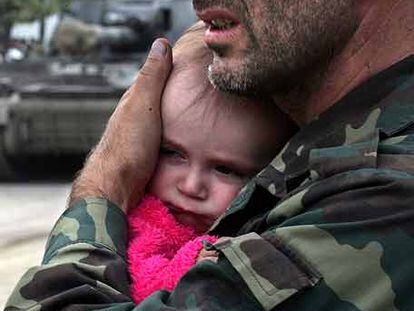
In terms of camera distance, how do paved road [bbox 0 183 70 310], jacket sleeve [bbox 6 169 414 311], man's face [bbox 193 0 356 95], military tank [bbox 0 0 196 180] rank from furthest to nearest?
military tank [bbox 0 0 196 180] → paved road [bbox 0 183 70 310] → man's face [bbox 193 0 356 95] → jacket sleeve [bbox 6 169 414 311]

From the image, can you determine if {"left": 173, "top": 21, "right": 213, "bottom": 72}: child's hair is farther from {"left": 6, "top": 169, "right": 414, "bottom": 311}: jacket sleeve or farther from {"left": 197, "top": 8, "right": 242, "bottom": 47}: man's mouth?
{"left": 6, "top": 169, "right": 414, "bottom": 311}: jacket sleeve

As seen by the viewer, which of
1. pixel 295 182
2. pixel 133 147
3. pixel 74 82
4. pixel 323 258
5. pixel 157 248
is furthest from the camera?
pixel 74 82

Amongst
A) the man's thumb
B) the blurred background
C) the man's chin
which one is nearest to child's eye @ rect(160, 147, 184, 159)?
the man's thumb

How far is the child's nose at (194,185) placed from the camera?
1809mm

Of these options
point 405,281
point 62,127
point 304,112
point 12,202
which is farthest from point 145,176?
point 62,127

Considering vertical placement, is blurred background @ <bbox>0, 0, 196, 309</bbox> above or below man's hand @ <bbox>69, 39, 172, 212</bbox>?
below

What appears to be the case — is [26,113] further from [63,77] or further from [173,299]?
[173,299]

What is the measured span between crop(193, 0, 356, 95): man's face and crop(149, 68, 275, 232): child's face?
5.9 inches

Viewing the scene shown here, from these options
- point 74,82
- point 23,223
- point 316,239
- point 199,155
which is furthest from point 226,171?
point 74,82

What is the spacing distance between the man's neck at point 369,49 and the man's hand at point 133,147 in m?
0.29

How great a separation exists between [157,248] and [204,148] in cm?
19

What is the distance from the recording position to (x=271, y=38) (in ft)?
5.22

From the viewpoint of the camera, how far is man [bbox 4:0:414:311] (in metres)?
1.36

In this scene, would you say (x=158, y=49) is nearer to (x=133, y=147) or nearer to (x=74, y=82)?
(x=133, y=147)
